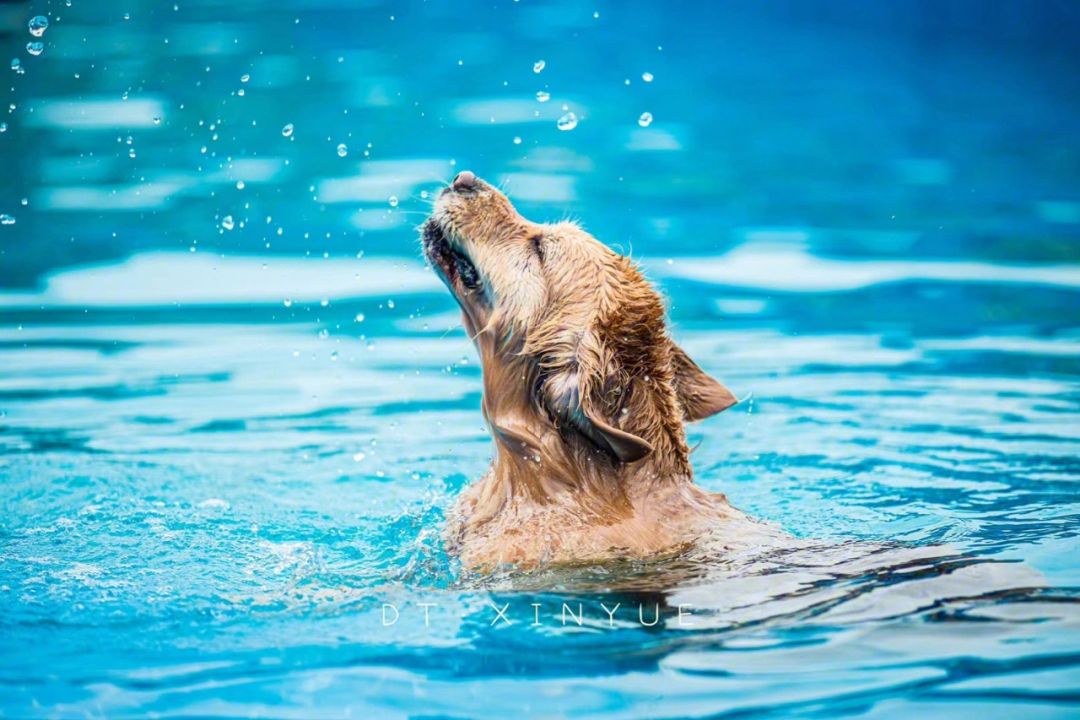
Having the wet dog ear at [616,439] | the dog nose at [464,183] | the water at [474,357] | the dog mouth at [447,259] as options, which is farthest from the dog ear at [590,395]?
the dog nose at [464,183]

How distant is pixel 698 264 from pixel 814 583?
5.75 m

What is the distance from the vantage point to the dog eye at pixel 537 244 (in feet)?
18.3

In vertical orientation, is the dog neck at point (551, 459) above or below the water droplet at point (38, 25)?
below

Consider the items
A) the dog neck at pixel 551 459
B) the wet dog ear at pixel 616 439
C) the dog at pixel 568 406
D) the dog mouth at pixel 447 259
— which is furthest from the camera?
the dog mouth at pixel 447 259

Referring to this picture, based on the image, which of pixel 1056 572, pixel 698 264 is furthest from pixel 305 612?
pixel 698 264

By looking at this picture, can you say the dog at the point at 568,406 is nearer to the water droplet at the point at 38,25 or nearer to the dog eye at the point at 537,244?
the dog eye at the point at 537,244

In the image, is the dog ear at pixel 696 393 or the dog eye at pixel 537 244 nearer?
the dog eye at pixel 537 244

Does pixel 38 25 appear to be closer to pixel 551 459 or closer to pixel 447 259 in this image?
pixel 447 259

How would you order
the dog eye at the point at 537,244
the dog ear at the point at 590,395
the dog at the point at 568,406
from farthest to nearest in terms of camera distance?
1. the dog eye at the point at 537,244
2. the dog at the point at 568,406
3. the dog ear at the point at 590,395

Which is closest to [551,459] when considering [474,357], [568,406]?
[568,406]

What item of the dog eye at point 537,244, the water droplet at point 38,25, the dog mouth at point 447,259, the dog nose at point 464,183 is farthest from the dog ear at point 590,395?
the water droplet at point 38,25

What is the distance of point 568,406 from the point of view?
5023 mm

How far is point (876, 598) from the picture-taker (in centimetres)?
456

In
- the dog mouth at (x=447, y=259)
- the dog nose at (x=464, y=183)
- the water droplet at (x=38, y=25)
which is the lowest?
the dog mouth at (x=447, y=259)
